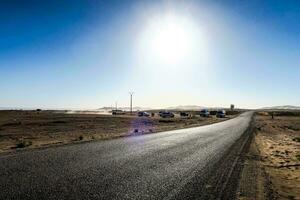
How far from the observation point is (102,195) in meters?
8.06

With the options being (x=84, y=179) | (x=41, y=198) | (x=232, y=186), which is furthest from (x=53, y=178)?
(x=232, y=186)

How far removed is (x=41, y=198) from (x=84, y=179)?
228cm

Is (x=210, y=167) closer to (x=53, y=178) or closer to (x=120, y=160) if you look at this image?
(x=120, y=160)

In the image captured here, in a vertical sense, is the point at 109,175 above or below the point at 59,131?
below

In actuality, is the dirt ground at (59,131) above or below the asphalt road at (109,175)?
above

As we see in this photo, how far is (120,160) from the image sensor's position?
44.7ft

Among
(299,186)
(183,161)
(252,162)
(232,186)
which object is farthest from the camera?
(252,162)

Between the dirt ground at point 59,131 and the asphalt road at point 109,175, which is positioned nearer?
the asphalt road at point 109,175

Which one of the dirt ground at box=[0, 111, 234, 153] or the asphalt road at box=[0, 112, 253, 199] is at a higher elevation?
the dirt ground at box=[0, 111, 234, 153]

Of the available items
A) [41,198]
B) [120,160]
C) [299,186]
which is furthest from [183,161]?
[41,198]

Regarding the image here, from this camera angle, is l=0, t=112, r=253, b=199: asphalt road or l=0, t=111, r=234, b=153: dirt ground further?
l=0, t=111, r=234, b=153: dirt ground

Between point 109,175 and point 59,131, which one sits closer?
point 109,175

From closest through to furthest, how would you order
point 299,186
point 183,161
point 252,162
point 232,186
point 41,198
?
point 41,198, point 232,186, point 299,186, point 183,161, point 252,162

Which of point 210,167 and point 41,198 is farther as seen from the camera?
point 210,167
